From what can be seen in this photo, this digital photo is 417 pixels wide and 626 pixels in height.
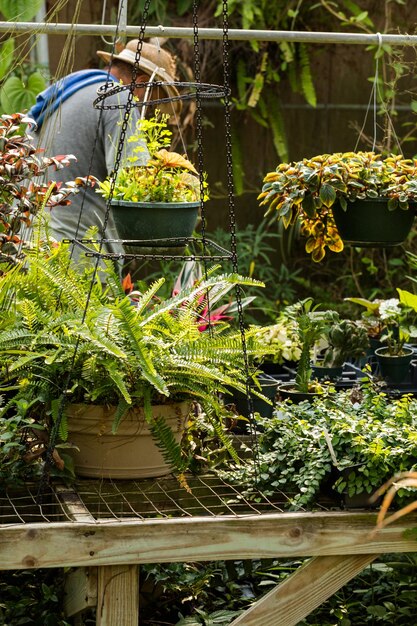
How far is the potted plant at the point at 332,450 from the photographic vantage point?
8.59 ft

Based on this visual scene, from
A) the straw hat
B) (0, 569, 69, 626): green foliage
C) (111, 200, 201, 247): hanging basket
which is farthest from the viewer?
the straw hat

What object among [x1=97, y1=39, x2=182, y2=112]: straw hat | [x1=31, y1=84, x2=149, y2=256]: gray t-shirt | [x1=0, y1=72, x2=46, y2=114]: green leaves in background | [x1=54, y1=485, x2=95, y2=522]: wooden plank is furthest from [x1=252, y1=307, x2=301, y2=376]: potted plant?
[x1=0, y1=72, x2=46, y2=114]: green leaves in background

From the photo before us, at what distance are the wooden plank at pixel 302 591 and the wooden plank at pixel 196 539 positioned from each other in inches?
2.6

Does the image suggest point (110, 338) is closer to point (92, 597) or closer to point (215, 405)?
point (215, 405)

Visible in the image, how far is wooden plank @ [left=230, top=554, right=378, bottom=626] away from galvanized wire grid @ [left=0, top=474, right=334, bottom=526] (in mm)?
165

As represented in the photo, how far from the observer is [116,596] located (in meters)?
2.58

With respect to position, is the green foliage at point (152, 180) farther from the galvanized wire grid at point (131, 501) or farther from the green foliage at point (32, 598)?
the green foliage at point (32, 598)

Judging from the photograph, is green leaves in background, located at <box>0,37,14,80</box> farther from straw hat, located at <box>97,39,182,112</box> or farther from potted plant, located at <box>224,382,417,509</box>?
potted plant, located at <box>224,382,417,509</box>

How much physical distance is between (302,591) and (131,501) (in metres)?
0.52

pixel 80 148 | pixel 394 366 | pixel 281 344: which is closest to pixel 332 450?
pixel 394 366

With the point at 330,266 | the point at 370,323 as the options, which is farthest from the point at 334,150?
the point at 370,323

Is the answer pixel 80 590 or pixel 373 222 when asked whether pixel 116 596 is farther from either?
pixel 373 222

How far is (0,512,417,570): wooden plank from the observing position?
2.43 meters

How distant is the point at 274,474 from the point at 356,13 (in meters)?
4.65
